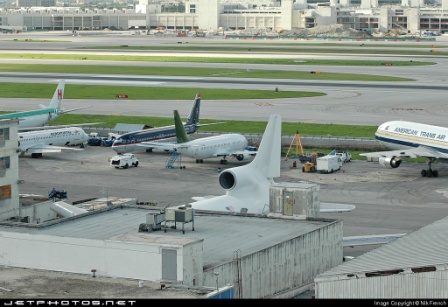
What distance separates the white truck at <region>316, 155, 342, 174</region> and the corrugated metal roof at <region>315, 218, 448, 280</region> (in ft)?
154

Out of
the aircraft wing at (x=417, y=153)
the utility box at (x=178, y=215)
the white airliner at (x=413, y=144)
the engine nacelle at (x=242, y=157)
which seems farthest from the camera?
the engine nacelle at (x=242, y=157)

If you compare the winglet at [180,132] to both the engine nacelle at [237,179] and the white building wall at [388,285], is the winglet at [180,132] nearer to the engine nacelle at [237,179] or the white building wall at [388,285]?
the engine nacelle at [237,179]

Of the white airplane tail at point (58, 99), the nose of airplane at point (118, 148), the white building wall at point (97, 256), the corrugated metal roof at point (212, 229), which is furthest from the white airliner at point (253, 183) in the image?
the white airplane tail at point (58, 99)

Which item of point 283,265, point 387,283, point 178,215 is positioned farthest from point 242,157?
point 387,283

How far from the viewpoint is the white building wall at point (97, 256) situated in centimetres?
4278

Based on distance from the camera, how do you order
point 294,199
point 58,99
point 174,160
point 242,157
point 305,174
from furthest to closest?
point 58,99 < point 242,157 < point 174,160 < point 305,174 < point 294,199

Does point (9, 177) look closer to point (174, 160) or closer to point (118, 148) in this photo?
point (174, 160)

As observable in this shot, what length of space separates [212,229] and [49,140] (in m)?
63.5

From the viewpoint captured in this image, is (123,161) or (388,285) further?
(123,161)

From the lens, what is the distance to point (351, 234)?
7169 centimetres

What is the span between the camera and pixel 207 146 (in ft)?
349

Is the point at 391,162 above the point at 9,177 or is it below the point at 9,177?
below

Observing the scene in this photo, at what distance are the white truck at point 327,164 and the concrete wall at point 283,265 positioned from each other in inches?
1833

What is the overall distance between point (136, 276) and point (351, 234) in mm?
30836
